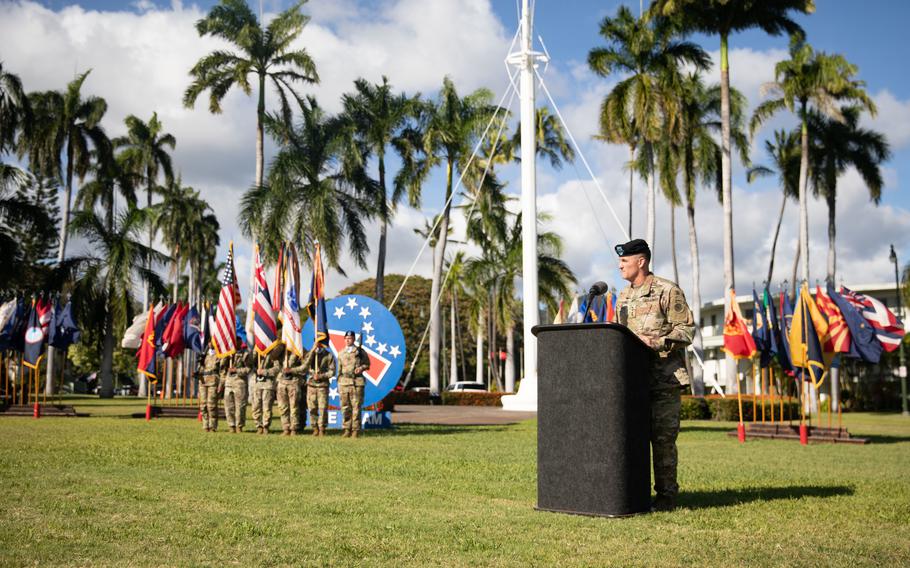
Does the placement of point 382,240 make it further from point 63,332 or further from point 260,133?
point 63,332

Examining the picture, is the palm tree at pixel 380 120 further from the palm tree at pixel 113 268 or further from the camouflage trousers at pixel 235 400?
the camouflage trousers at pixel 235 400

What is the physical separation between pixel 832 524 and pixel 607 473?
5.80ft

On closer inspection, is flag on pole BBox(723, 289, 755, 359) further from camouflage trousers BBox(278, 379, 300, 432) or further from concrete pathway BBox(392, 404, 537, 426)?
camouflage trousers BBox(278, 379, 300, 432)

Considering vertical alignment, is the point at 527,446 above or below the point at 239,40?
below

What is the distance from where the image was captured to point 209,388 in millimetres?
19109

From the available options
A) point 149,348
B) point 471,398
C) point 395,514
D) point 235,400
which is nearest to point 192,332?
point 149,348

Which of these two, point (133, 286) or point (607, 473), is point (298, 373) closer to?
point (607, 473)

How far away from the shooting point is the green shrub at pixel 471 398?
44562mm

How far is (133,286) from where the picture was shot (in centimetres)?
4562

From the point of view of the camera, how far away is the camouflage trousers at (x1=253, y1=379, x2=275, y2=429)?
17.7m

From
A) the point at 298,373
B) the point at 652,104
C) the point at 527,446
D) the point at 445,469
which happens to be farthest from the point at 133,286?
the point at 445,469

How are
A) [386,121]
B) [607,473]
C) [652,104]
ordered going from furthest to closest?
[386,121] < [652,104] < [607,473]

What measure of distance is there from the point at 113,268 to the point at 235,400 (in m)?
30.4

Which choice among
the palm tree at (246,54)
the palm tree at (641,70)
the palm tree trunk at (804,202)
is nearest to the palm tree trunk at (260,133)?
the palm tree at (246,54)
